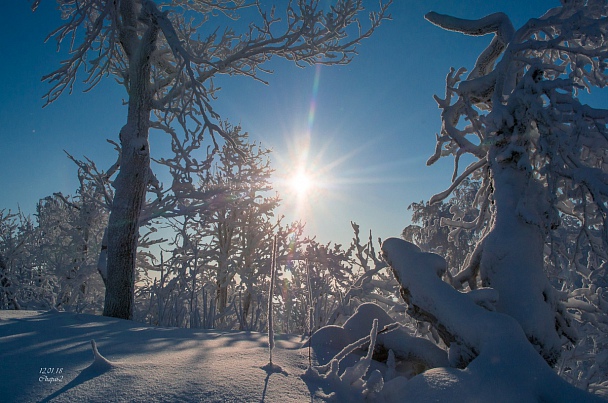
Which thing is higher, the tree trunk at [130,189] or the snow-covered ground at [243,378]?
Answer: the tree trunk at [130,189]

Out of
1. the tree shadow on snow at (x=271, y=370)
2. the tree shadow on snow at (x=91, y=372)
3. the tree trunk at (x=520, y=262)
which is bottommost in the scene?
the tree shadow on snow at (x=271, y=370)

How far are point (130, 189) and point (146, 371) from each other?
169 inches

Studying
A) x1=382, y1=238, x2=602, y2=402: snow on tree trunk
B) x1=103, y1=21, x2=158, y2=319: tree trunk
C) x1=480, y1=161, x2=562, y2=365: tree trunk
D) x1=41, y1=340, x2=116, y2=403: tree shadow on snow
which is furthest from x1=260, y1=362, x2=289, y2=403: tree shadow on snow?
x1=103, y1=21, x2=158, y2=319: tree trunk

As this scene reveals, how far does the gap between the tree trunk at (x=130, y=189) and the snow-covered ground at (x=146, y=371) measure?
2.58m

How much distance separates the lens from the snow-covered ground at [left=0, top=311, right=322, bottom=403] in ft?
4.36

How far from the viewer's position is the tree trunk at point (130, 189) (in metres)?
4.94

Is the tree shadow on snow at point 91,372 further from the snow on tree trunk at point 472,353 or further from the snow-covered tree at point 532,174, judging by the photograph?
the snow-covered tree at point 532,174

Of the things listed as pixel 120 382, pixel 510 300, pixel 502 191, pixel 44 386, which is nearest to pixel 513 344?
pixel 510 300

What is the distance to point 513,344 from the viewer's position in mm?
1586

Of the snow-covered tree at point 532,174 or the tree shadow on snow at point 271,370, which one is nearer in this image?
the tree shadow on snow at point 271,370

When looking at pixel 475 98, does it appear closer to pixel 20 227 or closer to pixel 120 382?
pixel 120 382

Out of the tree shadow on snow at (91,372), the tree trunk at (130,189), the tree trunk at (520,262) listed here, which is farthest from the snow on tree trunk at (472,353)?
the tree trunk at (130,189)

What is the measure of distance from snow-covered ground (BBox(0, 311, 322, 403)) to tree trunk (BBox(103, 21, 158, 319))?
8.45 feet

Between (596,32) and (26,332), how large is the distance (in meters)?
5.07
